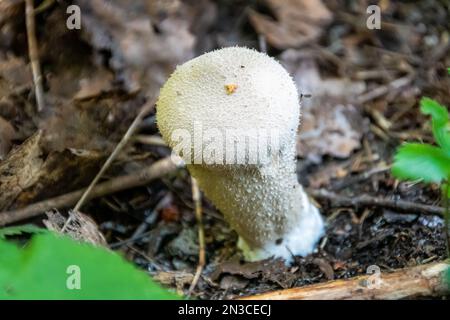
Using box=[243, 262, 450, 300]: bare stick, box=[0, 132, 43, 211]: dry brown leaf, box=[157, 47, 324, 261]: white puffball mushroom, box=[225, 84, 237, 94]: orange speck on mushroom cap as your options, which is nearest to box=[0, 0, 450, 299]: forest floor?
box=[0, 132, 43, 211]: dry brown leaf

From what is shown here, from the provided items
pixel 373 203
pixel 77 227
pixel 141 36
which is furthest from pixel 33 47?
pixel 373 203

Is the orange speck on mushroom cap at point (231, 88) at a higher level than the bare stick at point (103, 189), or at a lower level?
higher

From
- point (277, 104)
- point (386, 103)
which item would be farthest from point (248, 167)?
point (386, 103)

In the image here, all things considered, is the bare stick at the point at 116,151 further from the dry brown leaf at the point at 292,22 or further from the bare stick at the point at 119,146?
the dry brown leaf at the point at 292,22

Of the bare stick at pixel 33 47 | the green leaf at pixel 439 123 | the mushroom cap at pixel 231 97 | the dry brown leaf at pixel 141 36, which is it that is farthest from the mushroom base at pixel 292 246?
the bare stick at pixel 33 47

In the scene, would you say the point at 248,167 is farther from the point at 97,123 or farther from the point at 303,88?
the point at 303,88

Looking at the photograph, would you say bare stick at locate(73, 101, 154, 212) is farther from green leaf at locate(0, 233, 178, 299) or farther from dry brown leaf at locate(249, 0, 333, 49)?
green leaf at locate(0, 233, 178, 299)

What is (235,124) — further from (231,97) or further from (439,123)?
(439,123)
